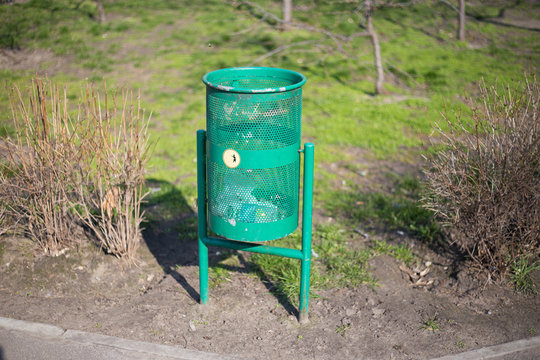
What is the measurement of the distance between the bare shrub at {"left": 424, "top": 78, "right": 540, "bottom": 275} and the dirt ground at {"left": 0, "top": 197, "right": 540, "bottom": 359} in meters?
0.38

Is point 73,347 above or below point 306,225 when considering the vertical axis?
below

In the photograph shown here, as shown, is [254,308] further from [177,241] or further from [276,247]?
[177,241]

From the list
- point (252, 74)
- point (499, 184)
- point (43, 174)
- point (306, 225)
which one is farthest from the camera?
point (43, 174)

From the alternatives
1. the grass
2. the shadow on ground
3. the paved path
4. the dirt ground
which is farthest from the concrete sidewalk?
the grass

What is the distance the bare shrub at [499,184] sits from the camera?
4.39m

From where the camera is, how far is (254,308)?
177 inches

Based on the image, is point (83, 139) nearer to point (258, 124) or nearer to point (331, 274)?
point (258, 124)

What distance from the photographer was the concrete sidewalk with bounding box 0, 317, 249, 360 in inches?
154

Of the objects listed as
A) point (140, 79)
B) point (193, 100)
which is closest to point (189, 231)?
point (193, 100)

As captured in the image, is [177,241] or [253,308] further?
[177,241]

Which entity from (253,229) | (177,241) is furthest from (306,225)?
(177,241)

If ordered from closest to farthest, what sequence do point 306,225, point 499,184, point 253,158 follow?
point 253,158 → point 306,225 → point 499,184

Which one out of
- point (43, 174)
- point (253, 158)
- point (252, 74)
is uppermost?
point (252, 74)

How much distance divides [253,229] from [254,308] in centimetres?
85
